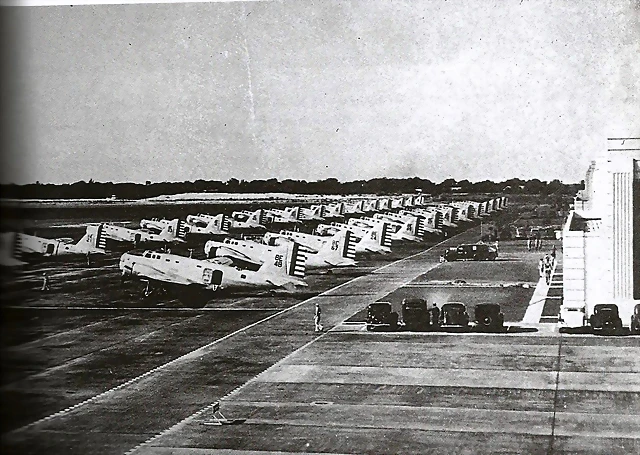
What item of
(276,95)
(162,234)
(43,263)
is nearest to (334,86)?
(276,95)

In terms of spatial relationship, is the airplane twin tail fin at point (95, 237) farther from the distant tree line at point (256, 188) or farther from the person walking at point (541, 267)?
the person walking at point (541, 267)

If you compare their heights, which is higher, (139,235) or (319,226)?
(319,226)

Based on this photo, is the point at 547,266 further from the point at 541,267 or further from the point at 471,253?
the point at 471,253

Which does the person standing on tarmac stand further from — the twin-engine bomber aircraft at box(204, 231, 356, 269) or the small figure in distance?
the twin-engine bomber aircraft at box(204, 231, 356, 269)

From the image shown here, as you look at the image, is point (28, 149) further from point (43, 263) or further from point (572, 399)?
point (572, 399)

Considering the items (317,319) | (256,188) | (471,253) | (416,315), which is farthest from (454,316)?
(256,188)
